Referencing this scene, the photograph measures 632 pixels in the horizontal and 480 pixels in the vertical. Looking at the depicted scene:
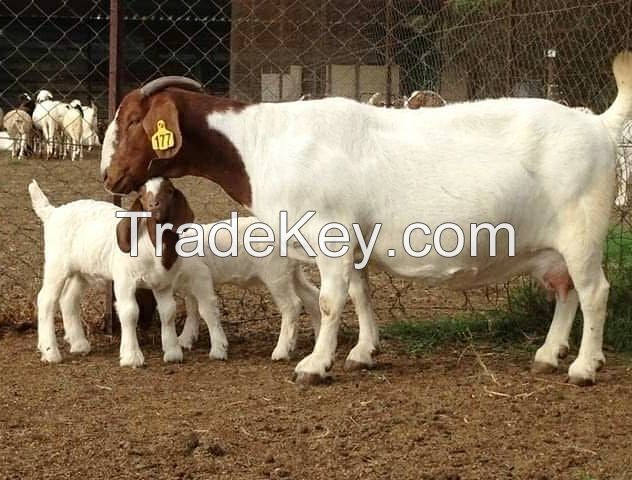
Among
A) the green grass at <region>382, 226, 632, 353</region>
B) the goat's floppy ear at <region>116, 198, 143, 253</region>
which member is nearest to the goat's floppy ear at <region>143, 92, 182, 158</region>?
the goat's floppy ear at <region>116, 198, 143, 253</region>

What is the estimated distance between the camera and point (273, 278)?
595 cm

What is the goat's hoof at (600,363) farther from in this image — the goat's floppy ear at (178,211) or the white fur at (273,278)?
the goat's floppy ear at (178,211)

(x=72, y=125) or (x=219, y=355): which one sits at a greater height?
(x=72, y=125)

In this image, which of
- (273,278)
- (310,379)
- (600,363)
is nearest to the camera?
(310,379)

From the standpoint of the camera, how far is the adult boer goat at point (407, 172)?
5078mm

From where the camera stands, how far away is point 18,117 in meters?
19.1

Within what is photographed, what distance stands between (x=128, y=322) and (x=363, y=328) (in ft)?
3.92

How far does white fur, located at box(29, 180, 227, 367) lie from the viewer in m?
5.58

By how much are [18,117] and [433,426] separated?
52.6 feet

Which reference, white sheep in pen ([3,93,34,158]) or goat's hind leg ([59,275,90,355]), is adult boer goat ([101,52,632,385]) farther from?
white sheep in pen ([3,93,34,158])

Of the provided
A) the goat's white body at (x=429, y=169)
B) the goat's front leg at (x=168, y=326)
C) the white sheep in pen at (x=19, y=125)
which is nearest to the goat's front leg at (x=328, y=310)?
the goat's white body at (x=429, y=169)

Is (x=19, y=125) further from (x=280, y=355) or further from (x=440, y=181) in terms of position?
(x=440, y=181)

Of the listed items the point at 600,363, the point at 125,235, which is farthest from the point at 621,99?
the point at 125,235

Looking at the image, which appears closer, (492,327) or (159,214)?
(159,214)
